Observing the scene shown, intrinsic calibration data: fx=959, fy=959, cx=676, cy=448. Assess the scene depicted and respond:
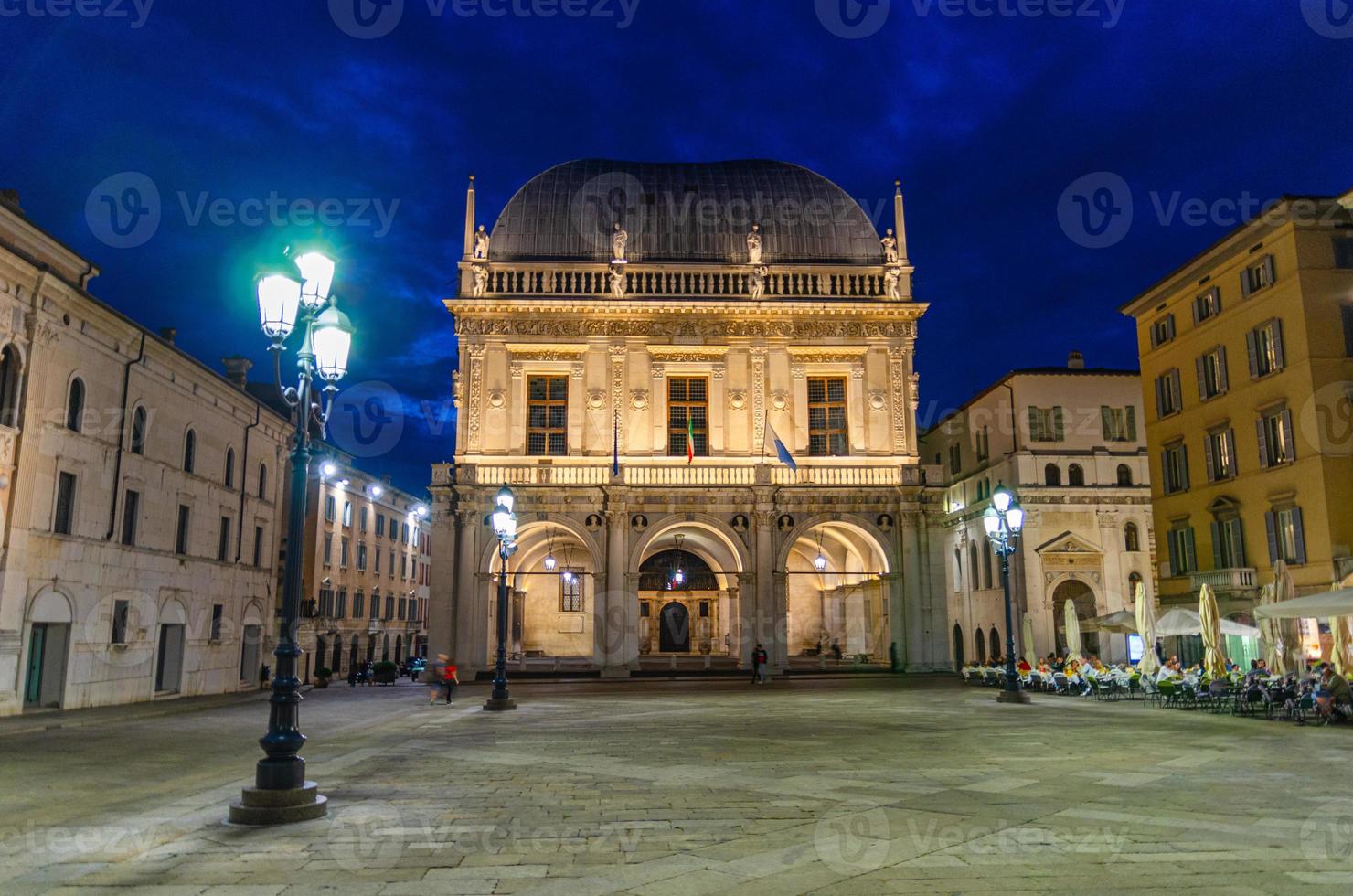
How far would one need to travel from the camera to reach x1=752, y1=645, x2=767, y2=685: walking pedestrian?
119 ft

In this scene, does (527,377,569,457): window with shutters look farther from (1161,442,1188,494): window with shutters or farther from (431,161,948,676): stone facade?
(1161,442,1188,494): window with shutters

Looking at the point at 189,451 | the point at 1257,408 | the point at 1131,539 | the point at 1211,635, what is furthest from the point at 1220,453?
the point at 189,451

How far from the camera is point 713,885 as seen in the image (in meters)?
7.36

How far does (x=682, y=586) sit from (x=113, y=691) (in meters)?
26.6

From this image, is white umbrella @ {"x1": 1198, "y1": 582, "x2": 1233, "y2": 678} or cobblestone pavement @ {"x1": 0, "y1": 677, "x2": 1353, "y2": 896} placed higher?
white umbrella @ {"x1": 1198, "y1": 582, "x2": 1233, "y2": 678}

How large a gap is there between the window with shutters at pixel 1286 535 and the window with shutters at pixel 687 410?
2151 centimetres

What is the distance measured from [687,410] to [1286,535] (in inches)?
902

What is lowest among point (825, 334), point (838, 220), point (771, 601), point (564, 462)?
point (771, 601)

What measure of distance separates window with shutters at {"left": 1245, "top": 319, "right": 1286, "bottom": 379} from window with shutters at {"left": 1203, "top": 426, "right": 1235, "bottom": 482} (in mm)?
2590

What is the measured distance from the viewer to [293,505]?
37.1ft

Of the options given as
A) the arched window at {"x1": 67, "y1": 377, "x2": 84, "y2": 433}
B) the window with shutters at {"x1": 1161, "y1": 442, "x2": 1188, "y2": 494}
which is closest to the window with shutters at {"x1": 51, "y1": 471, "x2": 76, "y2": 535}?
the arched window at {"x1": 67, "y1": 377, "x2": 84, "y2": 433}

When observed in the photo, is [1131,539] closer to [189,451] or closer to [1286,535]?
[1286,535]

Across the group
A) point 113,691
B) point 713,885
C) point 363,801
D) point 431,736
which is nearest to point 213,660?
point 113,691

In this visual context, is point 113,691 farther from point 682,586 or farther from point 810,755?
point 682,586
